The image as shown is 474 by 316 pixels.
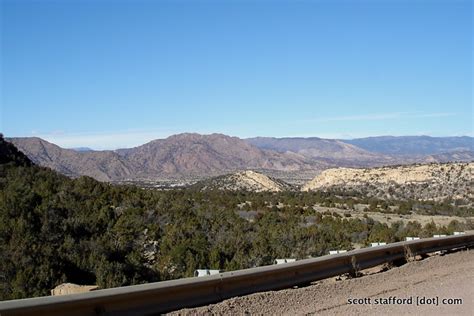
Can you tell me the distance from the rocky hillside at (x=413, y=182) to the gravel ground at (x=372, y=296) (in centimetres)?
4707

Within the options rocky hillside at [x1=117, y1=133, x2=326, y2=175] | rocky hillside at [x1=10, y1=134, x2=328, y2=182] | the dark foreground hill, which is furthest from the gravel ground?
rocky hillside at [x1=117, y1=133, x2=326, y2=175]

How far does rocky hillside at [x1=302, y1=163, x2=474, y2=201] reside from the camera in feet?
209

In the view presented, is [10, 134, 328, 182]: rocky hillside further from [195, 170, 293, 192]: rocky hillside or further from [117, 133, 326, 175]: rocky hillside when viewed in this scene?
[195, 170, 293, 192]: rocky hillside

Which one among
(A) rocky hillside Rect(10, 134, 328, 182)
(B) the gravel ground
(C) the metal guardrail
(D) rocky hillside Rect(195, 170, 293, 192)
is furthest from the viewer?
(A) rocky hillside Rect(10, 134, 328, 182)

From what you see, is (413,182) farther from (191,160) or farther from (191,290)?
(191,160)

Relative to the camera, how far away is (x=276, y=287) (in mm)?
10703

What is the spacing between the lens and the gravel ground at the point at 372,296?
30.5ft

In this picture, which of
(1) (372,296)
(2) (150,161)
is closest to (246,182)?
(1) (372,296)

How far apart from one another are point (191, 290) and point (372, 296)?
12.4 feet

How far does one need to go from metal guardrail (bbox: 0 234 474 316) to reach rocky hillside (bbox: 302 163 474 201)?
4822cm

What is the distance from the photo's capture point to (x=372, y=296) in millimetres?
10867

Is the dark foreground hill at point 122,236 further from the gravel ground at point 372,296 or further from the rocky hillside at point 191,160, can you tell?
the rocky hillside at point 191,160

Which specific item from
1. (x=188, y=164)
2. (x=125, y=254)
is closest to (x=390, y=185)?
(x=125, y=254)

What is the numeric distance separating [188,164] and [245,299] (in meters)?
164
